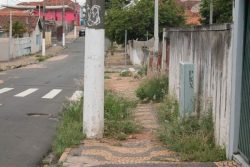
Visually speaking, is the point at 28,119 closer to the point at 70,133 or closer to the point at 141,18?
the point at 70,133

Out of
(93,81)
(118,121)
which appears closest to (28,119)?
(118,121)

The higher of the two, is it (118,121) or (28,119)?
(118,121)

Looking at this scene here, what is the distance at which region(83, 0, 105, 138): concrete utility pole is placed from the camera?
1010 centimetres

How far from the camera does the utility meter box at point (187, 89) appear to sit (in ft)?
33.7

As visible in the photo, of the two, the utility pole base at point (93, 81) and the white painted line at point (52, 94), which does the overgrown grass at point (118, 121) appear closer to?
the utility pole base at point (93, 81)

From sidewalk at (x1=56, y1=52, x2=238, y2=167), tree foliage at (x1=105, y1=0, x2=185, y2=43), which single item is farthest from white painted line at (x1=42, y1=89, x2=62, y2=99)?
tree foliage at (x1=105, y1=0, x2=185, y2=43)

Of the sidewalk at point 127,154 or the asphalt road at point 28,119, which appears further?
the asphalt road at point 28,119

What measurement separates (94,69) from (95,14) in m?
1.00

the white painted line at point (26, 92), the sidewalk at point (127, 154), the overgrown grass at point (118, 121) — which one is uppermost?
the overgrown grass at point (118, 121)

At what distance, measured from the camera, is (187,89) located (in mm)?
10281

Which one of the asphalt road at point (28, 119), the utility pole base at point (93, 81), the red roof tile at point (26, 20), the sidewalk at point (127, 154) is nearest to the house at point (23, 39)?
the red roof tile at point (26, 20)

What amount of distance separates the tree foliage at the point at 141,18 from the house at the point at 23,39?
1040cm

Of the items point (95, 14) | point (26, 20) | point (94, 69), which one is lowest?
point (94, 69)

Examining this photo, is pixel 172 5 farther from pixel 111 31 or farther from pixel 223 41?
pixel 223 41
